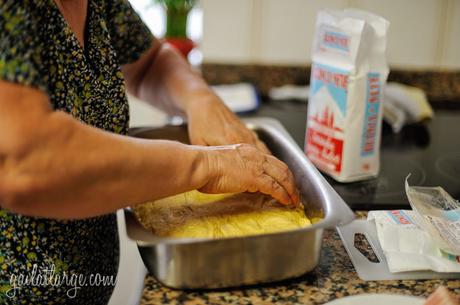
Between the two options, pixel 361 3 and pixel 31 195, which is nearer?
pixel 31 195

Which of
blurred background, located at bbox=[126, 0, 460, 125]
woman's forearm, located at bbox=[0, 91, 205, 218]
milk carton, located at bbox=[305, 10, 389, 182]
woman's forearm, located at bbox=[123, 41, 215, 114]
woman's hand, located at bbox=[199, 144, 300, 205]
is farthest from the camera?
blurred background, located at bbox=[126, 0, 460, 125]

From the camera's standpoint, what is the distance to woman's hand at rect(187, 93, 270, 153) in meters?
1.02

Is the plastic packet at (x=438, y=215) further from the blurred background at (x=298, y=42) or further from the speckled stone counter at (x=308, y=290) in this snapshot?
the blurred background at (x=298, y=42)

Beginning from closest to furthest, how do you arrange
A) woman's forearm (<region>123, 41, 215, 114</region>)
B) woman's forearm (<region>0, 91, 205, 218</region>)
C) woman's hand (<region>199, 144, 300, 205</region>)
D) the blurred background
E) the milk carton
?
woman's forearm (<region>0, 91, 205, 218</region>)
woman's hand (<region>199, 144, 300, 205</region>)
the milk carton
woman's forearm (<region>123, 41, 215, 114</region>)
the blurred background

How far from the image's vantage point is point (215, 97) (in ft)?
3.51

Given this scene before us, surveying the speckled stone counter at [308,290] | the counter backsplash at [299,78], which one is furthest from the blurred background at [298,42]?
the speckled stone counter at [308,290]

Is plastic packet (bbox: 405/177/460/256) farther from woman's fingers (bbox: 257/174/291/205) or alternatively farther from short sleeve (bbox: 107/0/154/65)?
short sleeve (bbox: 107/0/154/65)

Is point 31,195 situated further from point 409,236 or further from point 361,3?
point 361,3

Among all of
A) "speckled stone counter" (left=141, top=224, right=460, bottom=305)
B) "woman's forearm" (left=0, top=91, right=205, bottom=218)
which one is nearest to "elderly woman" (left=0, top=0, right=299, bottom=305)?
"woman's forearm" (left=0, top=91, right=205, bottom=218)

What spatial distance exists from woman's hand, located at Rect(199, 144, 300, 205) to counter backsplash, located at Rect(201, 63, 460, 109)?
3.05 ft

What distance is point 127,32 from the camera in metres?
1.07

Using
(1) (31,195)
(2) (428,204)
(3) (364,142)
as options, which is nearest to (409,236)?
(2) (428,204)

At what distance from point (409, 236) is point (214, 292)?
0.29 meters

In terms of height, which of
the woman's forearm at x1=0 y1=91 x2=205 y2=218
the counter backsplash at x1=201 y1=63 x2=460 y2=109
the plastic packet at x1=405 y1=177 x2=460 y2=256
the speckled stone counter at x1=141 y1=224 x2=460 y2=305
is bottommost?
the speckled stone counter at x1=141 y1=224 x2=460 y2=305
